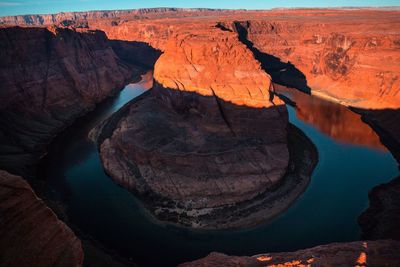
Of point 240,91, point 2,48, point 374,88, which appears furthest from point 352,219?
point 2,48

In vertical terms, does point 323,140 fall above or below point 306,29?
below

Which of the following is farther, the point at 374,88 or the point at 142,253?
the point at 374,88

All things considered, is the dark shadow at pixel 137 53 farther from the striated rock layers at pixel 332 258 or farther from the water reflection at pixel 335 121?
the striated rock layers at pixel 332 258

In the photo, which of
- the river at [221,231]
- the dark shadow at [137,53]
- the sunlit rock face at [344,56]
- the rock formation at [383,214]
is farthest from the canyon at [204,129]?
the dark shadow at [137,53]

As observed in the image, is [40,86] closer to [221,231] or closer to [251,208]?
[221,231]

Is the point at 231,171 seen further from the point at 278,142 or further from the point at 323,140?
the point at 323,140

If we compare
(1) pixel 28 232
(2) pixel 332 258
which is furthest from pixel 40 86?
(2) pixel 332 258
